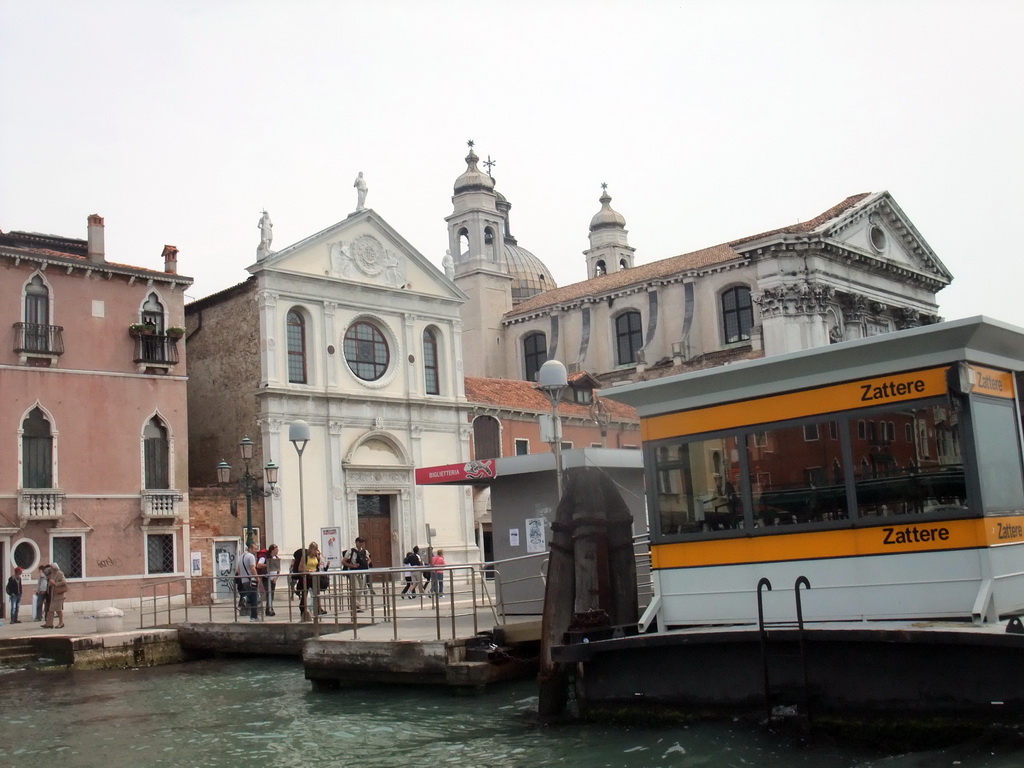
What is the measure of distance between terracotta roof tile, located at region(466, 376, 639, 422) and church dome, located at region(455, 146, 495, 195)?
15289 mm

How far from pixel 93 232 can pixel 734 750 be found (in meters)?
21.4

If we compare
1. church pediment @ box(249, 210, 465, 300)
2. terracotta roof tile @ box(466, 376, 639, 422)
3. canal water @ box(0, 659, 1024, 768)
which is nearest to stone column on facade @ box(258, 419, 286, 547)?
church pediment @ box(249, 210, 465, 300)

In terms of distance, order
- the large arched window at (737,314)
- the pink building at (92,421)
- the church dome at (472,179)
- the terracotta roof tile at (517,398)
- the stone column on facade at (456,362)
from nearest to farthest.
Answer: the pink building at (92,421) < the stone column on facade at (456,362) < the terracotta roof tile at (517,398) < the large arched window at (737,314) < the church dome at (472,179)

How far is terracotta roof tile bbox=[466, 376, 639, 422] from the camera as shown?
114ft

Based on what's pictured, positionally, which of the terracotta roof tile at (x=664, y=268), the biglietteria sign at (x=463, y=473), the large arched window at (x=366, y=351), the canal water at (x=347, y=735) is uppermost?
the terracotta roof tile at (x=664, y=268)

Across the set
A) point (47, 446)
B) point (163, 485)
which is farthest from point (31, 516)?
point (163, 485)

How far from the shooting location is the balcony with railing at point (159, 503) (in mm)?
25734

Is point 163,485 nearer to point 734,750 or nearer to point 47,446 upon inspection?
point 47,446

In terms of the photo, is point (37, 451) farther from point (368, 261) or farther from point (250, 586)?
point (368, 261)

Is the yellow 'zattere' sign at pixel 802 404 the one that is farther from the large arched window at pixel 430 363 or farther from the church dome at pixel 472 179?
the church dome at pixel 472 179

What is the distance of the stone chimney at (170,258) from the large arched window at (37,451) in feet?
16.6

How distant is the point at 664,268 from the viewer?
148 ft

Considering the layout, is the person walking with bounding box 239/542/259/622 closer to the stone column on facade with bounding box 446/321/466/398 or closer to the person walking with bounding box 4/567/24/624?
the person walking with bounding box 4/567/24/624

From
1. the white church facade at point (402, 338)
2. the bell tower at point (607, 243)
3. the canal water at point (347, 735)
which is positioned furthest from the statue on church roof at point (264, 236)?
the bell tower at point (607, 243)
